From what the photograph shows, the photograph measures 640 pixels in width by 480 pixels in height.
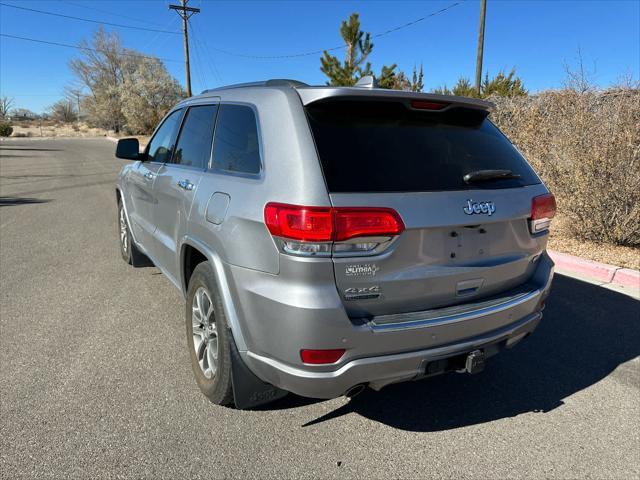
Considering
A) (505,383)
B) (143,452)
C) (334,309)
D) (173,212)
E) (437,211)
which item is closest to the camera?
(334,309)

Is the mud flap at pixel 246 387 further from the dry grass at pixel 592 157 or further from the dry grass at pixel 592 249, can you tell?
Answer: the dry grass at pixel 592 157

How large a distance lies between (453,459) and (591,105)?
19.6 feet

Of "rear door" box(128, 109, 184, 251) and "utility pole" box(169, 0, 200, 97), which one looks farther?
"utility pole" box(169, 0, 200, 97)

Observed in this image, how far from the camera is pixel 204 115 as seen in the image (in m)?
3.40

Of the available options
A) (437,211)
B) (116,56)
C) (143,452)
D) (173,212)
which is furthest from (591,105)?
(116,56)

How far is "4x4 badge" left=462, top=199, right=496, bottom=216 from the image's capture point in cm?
234

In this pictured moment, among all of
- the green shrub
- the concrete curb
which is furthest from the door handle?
the green shrub

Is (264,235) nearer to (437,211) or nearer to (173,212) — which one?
(437,211)

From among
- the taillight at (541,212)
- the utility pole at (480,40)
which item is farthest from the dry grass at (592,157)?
the utility pole at (480,40)

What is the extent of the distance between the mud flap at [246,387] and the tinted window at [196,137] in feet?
4.35

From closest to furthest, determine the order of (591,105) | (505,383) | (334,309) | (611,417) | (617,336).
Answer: (334,309) < (611,417) < (505,383) < (617,336) < (591,105)

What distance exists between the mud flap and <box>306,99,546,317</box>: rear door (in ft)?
2.36

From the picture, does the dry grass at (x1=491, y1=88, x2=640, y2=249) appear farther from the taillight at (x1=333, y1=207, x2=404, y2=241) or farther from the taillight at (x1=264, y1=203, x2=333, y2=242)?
the taillight at (x1=264, y1=203, x2=333, y2=242)

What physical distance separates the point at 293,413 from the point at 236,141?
1.67 m
